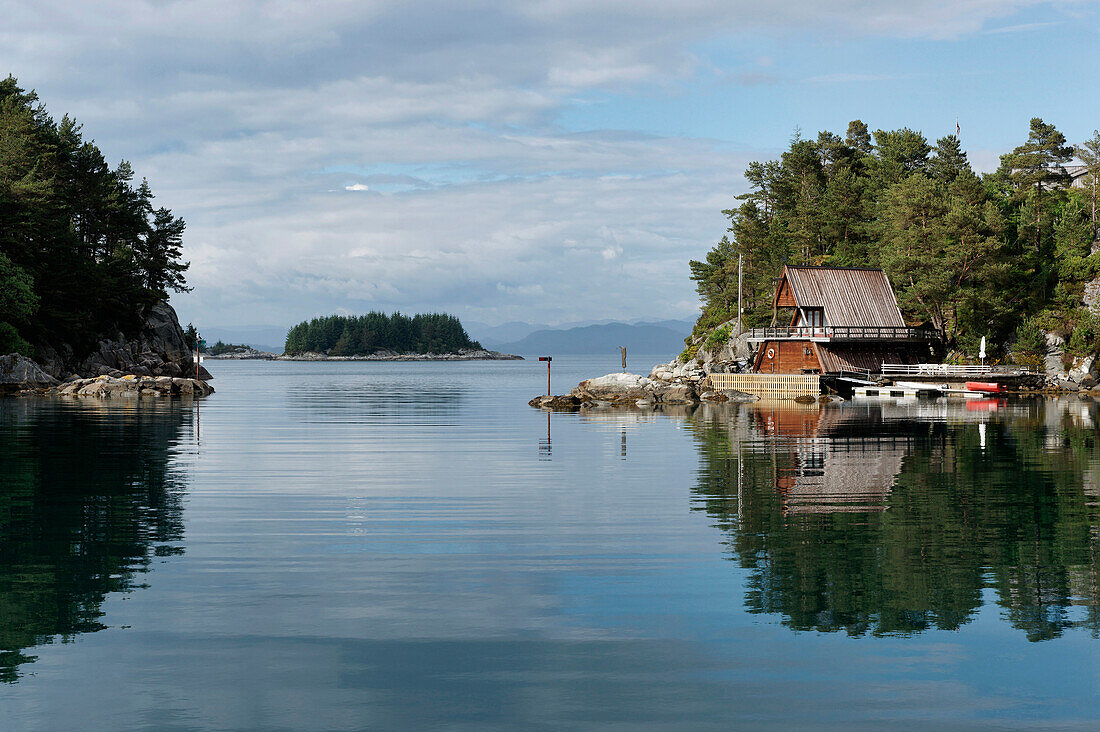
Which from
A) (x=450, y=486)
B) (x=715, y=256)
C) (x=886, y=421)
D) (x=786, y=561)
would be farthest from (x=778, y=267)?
(x=786, y=561)

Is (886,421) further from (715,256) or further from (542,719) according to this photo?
(715,256)

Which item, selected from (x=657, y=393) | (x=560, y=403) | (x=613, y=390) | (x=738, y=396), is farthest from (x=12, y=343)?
(x=738, y=396)

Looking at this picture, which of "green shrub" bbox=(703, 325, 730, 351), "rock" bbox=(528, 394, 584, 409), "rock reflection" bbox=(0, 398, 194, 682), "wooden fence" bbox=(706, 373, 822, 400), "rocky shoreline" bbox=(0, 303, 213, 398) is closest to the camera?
"rock reflection" bbox=(0, 398, 194, 682)

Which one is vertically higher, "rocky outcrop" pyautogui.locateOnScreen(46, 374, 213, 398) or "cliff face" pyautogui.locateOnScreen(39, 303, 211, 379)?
"cliff face" pyautogui.locateOnScreen(39, 303, 211, 379)

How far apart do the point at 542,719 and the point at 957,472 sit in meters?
19.7

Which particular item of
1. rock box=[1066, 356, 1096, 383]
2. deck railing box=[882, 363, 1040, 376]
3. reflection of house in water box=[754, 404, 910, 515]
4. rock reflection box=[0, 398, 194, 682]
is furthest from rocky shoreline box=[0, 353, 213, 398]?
rock box=[1066, 356, 1096, 383]

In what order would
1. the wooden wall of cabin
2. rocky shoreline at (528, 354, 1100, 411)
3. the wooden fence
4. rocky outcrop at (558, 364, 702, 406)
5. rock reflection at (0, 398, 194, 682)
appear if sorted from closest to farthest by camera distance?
rock reflection at (0, 398, 194, 682) < rocky shoreline at (528, 354, 1100, 411) < rocky outcrop at (558, 364, 702, 406) < the wooden fence < the wooden wall of cabin

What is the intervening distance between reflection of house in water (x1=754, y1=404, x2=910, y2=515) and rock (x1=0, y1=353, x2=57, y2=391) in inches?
2048

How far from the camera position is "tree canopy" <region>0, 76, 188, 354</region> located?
70812 millimetres

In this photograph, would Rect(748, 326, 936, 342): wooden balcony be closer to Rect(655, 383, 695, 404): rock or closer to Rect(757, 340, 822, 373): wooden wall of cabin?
Rect(757, 340, 822, 373): wooden wall of cabin

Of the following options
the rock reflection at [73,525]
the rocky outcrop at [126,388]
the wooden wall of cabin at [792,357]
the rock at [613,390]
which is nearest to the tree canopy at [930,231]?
the wooden wall of cabin at [792,357]

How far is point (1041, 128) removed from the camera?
314 ft

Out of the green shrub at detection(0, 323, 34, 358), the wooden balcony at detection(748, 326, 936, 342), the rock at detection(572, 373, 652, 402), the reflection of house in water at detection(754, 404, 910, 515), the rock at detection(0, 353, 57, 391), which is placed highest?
the wooden balcony at detection(748, 326, 936, 342)

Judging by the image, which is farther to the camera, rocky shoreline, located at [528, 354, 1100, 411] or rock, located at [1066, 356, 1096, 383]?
rock, located at [1066, 356, 1096, 383]
